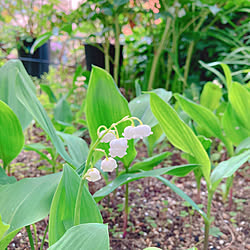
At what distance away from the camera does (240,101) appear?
3.06 feet

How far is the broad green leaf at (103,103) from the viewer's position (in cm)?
72

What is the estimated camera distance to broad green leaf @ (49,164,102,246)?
0.50 m

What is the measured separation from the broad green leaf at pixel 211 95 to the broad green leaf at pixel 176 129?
0.65 metres

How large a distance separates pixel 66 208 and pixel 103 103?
30 centimetres

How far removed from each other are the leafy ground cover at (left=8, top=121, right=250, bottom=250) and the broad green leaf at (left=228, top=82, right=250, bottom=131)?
34cm

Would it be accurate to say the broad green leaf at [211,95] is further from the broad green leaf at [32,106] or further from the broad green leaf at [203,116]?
the broad green leaf at [32,106]

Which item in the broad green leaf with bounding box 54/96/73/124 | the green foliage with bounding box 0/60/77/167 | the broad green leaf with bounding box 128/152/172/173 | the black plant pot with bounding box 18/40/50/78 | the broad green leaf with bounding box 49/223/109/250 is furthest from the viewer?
the black plant pot with bounding box 18/40/50/78

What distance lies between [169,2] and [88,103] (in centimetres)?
105

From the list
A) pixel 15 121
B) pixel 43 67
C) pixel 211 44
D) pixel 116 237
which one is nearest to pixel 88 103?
pixel 15 121

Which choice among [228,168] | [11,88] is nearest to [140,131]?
[228,168]

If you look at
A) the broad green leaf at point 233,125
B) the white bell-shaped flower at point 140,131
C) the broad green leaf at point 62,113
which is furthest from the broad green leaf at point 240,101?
the broad green leaf at point 62,113

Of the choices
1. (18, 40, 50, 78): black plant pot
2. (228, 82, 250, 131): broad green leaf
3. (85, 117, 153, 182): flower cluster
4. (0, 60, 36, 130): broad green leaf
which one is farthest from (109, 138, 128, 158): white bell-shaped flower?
(18, 40, 50, 78): black plant pot

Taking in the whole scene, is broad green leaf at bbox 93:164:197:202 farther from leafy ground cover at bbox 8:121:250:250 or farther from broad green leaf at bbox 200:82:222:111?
broad green leaf at bbox 200:82:222:111

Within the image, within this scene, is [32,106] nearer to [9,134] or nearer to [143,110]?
[9,134]
